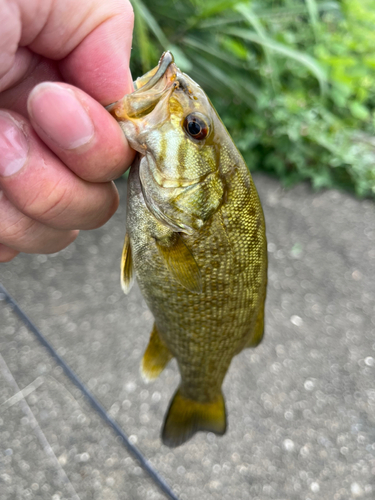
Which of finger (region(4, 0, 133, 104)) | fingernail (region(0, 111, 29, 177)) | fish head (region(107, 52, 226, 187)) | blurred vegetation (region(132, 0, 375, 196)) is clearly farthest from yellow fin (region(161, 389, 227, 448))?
blurred vegetation (region(132, 0, 375, 196))

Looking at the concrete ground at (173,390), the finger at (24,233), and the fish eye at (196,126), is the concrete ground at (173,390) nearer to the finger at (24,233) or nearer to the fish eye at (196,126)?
the finger at (24,233)

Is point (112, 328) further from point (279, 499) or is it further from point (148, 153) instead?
point (148, 153)

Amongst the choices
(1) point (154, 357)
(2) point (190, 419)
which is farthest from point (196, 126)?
(2) point (190, 419)

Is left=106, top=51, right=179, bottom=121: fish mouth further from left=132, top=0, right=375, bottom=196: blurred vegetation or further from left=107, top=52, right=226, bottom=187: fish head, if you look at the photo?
left=132, top=0, right=375, bottom=196: blurred vegetation

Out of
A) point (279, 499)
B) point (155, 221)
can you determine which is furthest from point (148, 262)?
point (279, 499)

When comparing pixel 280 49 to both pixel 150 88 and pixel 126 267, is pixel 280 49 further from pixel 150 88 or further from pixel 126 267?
pixel 126 267

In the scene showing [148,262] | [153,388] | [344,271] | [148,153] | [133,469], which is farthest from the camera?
[344,271]
